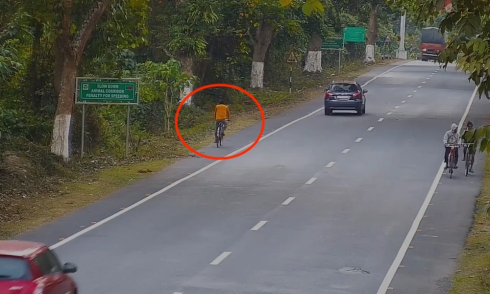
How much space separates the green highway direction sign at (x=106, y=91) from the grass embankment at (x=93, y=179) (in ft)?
6.13

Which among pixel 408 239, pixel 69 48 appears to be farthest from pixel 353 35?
pixel 408 239

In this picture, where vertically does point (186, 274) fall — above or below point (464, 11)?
below

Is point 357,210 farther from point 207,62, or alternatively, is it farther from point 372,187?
point 207,62

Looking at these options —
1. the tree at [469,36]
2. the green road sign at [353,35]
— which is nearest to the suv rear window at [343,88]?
the green road sign at [353,35]

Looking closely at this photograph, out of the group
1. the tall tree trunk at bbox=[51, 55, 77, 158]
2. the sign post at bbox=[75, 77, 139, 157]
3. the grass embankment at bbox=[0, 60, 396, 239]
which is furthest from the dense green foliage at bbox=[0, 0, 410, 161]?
the grass embankment at bbox=[0, 60, 396, 239]

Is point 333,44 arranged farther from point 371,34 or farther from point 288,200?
point 288,200

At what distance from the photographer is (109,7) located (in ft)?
96.2

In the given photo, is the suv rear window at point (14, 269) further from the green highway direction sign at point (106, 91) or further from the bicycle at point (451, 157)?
the bicycle at point (451, 157)

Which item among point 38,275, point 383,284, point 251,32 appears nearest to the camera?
point 38,275

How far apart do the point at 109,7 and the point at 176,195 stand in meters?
6.80

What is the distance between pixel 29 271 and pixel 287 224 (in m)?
11.4

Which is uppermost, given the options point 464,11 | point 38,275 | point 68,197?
point 464,11

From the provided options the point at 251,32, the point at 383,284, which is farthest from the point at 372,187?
the point at 251,32

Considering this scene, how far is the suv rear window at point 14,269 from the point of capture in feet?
35.3
